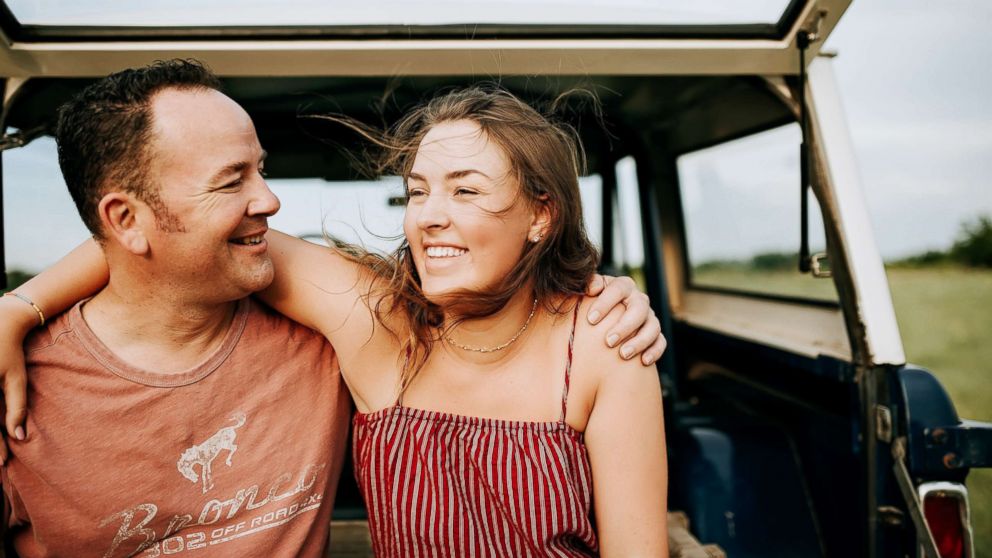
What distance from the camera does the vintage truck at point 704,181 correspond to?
169 cm

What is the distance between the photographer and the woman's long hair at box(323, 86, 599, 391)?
65.5 inches

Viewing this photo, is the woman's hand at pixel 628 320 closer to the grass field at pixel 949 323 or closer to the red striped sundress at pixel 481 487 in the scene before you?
the red striped sundress at pixel 481 487

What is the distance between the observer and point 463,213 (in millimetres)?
1571

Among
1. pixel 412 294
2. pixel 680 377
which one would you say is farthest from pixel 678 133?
pixel 412 294

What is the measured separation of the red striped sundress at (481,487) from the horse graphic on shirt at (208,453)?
33 centimetres

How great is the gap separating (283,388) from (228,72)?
2.66 ft

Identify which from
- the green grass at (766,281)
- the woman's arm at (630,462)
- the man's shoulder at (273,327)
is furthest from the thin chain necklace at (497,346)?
the green grass at (766,281)

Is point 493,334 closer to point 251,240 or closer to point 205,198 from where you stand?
point 251,240

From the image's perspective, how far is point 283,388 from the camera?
175 centimetres

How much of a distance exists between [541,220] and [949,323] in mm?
14849

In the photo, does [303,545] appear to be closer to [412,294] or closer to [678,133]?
[412,294]

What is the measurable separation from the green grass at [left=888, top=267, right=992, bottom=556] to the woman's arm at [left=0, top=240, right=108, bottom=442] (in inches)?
180

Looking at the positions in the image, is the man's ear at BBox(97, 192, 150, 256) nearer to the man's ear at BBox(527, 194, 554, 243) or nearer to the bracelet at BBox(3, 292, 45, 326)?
the bracelet at BBox(3, 292, 45, 326)

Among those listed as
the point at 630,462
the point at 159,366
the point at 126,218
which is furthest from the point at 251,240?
the point at 630,462
